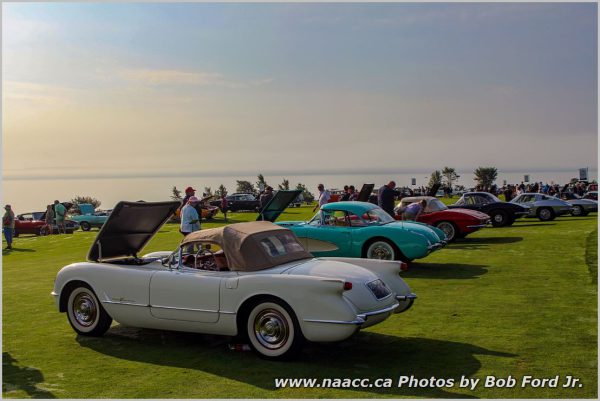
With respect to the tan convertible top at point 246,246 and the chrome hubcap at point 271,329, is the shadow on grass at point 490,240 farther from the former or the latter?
the chrome hubcap at point 271,329

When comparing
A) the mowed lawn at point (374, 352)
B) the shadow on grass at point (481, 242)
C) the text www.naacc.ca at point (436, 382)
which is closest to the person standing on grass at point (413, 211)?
the shadow on grass at point (481, 242)

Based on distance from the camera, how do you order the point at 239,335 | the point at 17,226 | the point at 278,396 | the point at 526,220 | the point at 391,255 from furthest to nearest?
the point at 17,226, the point at 526,220, the point at 391,255, the point at 239,335, the point at 278,396

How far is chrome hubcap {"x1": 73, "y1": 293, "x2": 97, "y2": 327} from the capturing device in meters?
8.85

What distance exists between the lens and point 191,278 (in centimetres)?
806

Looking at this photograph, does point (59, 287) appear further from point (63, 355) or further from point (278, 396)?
point (278, 396)

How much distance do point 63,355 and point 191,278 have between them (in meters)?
1.78

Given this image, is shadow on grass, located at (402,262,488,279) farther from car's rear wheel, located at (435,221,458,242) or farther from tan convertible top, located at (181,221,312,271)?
tan convertible top, located at (181,221,312,271)

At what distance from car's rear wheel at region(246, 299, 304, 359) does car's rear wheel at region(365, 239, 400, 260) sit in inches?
261

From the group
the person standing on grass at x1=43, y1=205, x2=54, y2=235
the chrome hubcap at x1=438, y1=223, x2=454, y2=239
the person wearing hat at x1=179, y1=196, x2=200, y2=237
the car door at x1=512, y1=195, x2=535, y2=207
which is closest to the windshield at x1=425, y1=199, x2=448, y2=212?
the chrome hubcap at x1=438, y1=223, x2=454, y2=239

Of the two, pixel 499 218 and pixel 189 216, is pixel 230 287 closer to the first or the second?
pixel 189 216

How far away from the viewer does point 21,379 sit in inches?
279

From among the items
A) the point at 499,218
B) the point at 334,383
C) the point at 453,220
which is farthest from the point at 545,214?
the point at 334,383

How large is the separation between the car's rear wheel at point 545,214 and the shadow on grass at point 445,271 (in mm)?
14534

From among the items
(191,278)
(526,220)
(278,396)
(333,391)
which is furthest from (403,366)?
(526,220)
